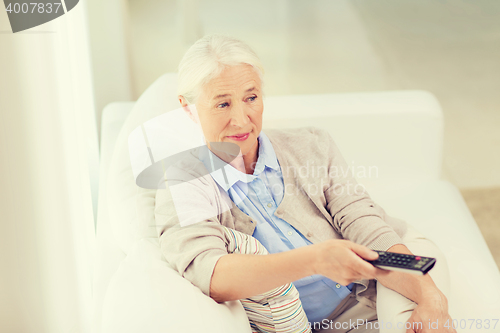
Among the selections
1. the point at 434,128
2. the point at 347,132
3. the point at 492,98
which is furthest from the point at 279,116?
the point at 492,98

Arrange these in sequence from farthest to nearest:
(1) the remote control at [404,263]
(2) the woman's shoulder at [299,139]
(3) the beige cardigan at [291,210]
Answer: (2) the woman's shoulder at [299,139]
(3) the beige cardigan at [291,210]
(1) the remote control at [404,263]

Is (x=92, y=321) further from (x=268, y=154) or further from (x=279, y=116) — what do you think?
(x=279, y=116)

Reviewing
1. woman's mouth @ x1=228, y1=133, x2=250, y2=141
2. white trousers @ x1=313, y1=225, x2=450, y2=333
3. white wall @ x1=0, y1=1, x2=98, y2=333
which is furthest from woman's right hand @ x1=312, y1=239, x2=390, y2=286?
white wall @ x1=0, y1=1, x2=98, y2=333

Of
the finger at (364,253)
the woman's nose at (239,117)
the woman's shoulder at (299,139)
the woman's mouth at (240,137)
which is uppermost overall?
the woman's nose at (239,117)

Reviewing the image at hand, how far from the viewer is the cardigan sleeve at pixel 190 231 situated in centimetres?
80

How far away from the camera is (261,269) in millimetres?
783

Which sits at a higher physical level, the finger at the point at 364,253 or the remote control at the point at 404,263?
the finger at the point at 364,253

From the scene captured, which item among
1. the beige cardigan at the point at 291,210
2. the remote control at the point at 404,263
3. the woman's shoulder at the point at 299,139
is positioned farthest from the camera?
the woman's shoulder at the point at 299,139

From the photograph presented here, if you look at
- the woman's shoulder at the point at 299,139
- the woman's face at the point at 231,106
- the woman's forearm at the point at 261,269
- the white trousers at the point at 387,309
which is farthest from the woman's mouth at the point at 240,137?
the white trousers at the point at 387,309

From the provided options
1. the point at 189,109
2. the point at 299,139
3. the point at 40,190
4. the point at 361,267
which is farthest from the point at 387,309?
the point at 40,190

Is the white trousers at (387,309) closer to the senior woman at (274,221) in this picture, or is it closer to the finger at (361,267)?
the senior woman at (274,221)

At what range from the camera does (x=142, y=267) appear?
2.81ft

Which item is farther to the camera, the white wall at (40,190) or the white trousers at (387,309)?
the white trousers at (387,309)

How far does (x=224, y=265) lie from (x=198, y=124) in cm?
26
